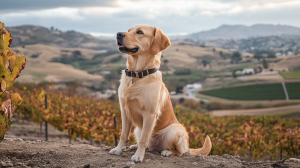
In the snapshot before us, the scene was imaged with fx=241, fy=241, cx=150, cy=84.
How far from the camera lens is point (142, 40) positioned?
13.8ft

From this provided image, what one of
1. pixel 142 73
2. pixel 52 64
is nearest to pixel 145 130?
pixel 142 73

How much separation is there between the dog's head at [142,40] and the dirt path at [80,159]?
6.46ft

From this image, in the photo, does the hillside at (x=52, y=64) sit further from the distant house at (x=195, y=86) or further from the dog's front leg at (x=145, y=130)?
the dog's front leg at (x=145, y=130)

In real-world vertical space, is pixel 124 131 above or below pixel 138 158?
above

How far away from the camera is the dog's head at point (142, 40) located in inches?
160

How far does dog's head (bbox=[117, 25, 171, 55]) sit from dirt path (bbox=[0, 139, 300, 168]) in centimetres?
197

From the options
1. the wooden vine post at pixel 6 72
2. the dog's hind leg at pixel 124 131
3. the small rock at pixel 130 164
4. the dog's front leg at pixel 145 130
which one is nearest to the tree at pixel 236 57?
the dog's hind leg at pixel 124 131

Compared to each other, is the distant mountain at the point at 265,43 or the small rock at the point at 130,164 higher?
the distant mountain at the point at 265,43

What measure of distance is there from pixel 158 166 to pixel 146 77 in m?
1.59

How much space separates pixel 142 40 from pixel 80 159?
98.0 inches

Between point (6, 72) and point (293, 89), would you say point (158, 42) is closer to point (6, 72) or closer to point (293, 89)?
point (6, 72)

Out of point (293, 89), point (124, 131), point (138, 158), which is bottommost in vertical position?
point (293, 89)

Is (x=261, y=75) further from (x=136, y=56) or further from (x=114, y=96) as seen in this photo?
(x=136, y=56)

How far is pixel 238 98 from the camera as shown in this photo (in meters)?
56.9
